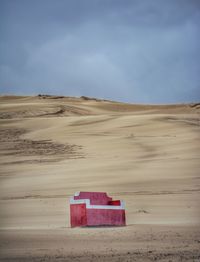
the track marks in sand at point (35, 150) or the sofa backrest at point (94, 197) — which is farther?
the track marks in sand at point (35, 150)

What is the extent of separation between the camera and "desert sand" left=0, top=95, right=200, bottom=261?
17.0 feet

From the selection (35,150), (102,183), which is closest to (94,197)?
(102,183)

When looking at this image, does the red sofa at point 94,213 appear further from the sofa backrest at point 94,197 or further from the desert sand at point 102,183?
the desert sand at point 102,183

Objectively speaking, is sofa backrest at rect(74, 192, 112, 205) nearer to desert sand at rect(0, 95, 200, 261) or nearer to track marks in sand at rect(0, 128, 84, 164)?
desert sand at rect(0, 95, 200, 261)

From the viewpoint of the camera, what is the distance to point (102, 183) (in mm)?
10016

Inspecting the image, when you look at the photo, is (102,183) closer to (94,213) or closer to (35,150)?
(94,213)

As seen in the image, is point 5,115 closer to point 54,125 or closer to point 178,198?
point 54,125

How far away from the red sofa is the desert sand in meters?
0.20

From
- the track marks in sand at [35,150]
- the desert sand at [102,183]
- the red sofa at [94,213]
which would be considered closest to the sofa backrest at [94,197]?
the red sofa at [94,213]

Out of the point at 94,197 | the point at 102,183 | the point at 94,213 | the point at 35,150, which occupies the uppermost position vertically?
the point at 35,150

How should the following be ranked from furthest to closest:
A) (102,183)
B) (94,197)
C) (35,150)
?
1. (35,150)
2. (102,183)
3. (94,197)

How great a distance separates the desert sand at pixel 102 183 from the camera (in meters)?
5.18

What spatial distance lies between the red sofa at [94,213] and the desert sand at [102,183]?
20 cm

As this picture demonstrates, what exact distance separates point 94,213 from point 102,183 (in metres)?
3.30
